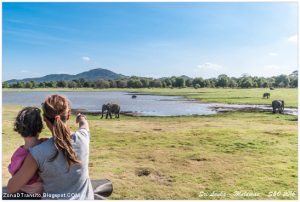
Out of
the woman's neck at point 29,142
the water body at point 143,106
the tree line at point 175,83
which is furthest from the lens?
the tree line at point 175,83

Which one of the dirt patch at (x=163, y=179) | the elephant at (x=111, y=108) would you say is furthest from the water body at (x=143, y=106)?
the dirt patch at (x=163, y=179)

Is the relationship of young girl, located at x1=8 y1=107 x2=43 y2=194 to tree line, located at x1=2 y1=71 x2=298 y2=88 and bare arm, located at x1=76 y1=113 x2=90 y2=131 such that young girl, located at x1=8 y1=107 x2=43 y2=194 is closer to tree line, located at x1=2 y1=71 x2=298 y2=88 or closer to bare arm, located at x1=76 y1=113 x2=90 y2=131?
bare arm, located at x1=76 y1=113 x2=90 y2=131

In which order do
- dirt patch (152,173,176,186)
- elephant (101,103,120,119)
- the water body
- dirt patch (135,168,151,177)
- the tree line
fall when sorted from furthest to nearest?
the tree line, the water body, elephant (101,103,120,119), dirt patch (135,168,151,177), dirt patch (152,173,176,186)

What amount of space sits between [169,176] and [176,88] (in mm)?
38589

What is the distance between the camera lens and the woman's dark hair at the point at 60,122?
335 cm

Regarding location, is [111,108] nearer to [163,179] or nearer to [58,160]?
[163,179]

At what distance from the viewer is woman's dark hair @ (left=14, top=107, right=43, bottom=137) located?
3.41 meters

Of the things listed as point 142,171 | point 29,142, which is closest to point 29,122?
point 29,142

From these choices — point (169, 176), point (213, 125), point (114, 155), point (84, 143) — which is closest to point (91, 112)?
point (213, 125)

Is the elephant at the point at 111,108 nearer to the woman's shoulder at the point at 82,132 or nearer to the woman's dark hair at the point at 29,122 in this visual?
the woman's shoulder at the point at 82,132

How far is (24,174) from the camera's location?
3393mm

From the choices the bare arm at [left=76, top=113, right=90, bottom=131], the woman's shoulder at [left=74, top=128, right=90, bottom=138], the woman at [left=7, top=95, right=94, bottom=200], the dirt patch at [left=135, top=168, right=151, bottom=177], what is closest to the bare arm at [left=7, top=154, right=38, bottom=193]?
the woman at [left=7, top=95, right=94, bottom=200]

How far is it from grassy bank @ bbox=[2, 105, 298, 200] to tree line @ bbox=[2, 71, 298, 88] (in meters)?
13.5

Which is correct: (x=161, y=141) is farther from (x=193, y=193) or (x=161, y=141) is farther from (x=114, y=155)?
(x=193, y=193)
